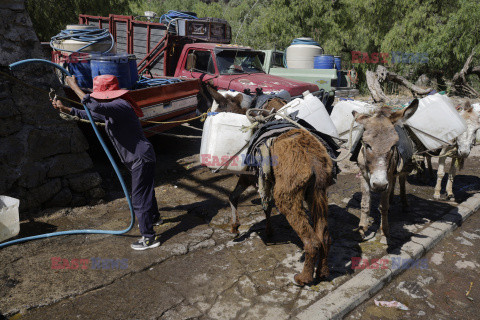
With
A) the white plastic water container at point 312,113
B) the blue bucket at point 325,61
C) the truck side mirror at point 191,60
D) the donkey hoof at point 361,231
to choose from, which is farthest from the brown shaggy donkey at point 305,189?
the blue bucket at point 325,61

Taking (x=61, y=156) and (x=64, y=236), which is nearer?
(x=64, y=236)

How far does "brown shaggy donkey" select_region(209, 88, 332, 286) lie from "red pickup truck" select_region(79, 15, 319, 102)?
15.4 ft

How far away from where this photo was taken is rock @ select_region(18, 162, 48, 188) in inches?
183

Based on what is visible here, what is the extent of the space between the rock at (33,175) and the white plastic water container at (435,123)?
18.3 feet

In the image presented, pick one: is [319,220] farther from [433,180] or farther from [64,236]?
[433,180]

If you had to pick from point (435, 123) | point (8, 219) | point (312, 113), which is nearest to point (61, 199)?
point (8, 219)

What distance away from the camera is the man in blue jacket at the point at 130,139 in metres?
3.70

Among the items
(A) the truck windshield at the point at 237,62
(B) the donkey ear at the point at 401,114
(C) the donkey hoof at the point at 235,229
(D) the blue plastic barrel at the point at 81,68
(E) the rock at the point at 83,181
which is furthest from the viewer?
(A) the truck windshield at the point at 237,62

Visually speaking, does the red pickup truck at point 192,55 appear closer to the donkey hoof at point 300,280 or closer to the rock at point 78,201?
the rock at point 78,201

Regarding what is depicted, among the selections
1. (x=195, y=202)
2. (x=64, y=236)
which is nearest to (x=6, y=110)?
(x=64, y=236)

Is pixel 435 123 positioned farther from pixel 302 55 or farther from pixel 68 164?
pixel 302 55

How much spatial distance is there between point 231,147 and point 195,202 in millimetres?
2053

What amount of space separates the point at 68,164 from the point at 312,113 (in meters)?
3.99

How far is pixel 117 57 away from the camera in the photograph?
18.7ft
